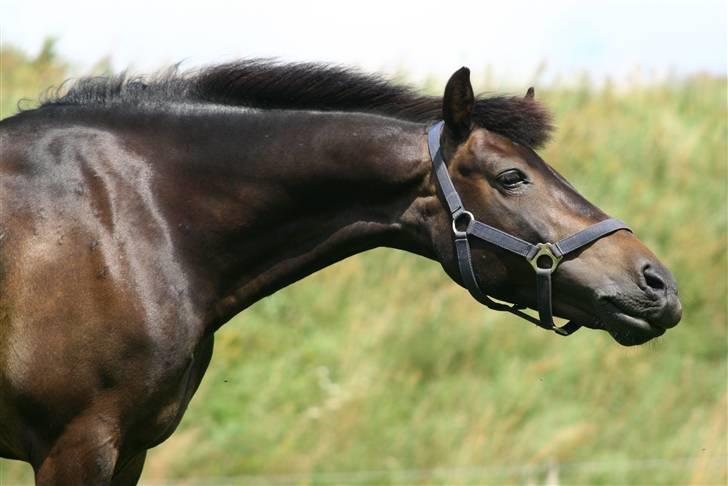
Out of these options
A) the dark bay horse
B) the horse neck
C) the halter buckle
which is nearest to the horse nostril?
the dark bay horse

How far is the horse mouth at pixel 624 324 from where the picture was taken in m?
4.13

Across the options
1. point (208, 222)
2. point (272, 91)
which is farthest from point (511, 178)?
point (208, 222)

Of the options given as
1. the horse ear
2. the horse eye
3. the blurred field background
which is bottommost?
the blurred field background

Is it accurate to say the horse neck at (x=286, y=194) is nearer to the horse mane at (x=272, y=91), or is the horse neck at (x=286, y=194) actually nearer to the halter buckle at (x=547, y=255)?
the horse mane at (x=272, y=91)

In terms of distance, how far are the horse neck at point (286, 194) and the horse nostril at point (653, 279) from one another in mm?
882

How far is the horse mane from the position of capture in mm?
4492

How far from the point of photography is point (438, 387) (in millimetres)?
10789

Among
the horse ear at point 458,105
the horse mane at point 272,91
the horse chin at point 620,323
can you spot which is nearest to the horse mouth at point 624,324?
the horse chin at point 620,323

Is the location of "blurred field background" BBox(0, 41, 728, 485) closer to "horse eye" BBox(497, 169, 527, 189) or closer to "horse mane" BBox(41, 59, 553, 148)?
"horse mane" BBox(41, 59, 553, 148)

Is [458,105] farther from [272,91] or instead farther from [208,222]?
[208,222]

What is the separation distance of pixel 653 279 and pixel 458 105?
3.37 feet

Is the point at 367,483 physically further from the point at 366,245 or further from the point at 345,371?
the point at 366,245

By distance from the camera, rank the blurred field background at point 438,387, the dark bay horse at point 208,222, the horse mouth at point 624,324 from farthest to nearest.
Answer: the blurred field background at point 438,387, the horse mouth at point 624,324, the dark bay horse at point 208,222

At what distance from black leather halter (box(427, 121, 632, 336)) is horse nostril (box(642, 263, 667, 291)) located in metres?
→ 0.20
